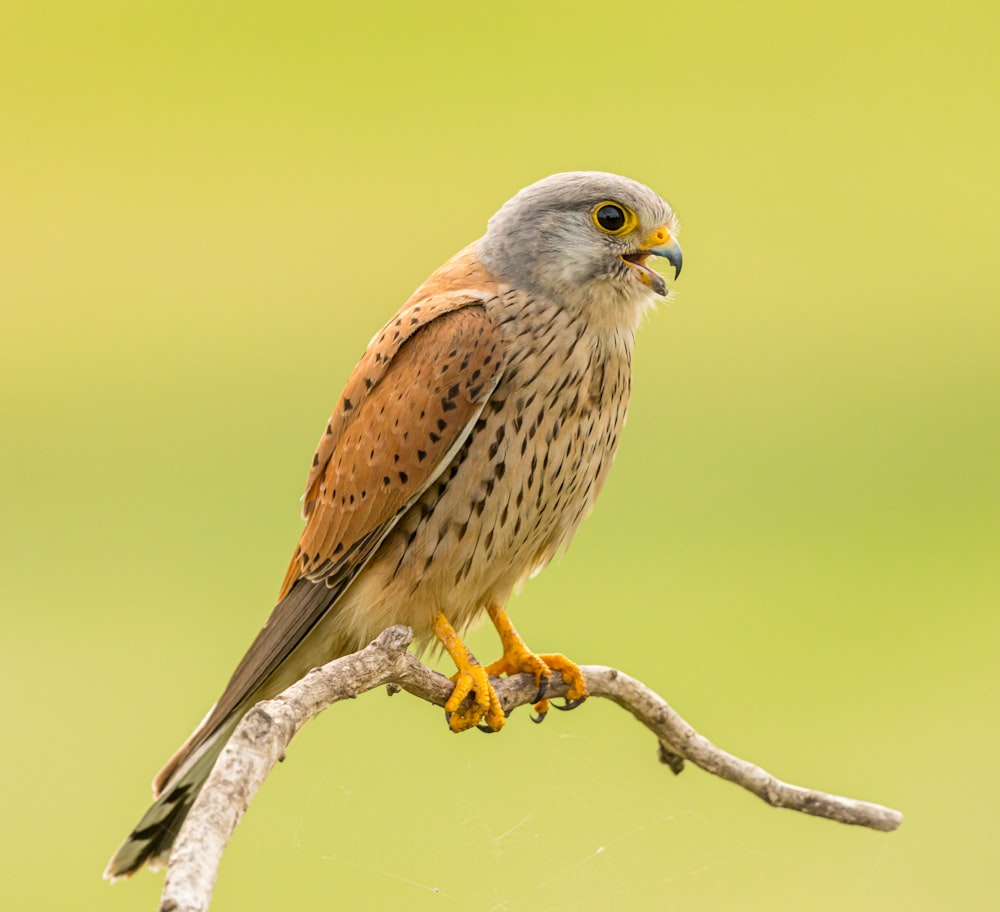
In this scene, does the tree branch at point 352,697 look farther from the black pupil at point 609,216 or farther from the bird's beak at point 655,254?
the black pupil at point 609,216

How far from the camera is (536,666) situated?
112 inches

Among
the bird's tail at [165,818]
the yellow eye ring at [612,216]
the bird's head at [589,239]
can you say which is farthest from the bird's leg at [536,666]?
the yellow eye ring at [612,216]

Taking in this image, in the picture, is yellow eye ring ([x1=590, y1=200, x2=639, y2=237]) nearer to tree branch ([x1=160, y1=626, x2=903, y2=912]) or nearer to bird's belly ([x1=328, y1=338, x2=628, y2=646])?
bird's belly ([x1=328, y1=338, x2=628, y2=646])

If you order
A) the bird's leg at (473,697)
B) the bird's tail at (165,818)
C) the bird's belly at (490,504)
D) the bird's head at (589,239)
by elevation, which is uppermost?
the bird's head at (589,239)

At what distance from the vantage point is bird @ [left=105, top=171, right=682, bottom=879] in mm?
2613

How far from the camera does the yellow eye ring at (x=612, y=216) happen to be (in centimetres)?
266

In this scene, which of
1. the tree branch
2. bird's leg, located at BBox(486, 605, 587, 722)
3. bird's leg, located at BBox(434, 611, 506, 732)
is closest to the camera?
the tree branch

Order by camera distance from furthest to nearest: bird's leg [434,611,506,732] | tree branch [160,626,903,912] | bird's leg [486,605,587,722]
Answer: bird's leg [486,605,587,722]
bird's leg [434,611,506,732]
tree branch [160,626,903,912]

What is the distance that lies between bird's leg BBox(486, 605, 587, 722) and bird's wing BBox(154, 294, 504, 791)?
0.43 meters

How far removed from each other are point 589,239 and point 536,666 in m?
0.95

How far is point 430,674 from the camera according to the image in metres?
2.33

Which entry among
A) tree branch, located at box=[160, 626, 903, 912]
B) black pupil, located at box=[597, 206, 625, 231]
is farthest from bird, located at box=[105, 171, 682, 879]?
tree branch, located at box=[160, 626, 903, 912]

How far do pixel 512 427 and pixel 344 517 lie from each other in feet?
1.35

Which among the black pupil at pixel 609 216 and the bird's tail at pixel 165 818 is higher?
the black pupil at pixel 609 216
